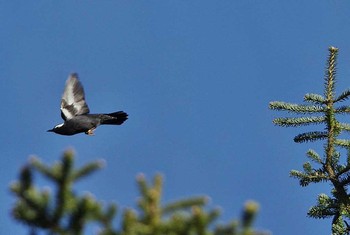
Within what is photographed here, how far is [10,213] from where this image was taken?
117 inches

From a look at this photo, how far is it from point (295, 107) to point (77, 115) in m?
5.61

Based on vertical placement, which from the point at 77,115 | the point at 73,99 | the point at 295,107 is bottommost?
the point at 295,107

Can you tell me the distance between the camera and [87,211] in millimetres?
2891

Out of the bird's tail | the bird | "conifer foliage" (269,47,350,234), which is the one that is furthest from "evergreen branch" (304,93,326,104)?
the bird's tail

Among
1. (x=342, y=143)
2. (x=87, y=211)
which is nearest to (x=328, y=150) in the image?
(x=342, y=143)

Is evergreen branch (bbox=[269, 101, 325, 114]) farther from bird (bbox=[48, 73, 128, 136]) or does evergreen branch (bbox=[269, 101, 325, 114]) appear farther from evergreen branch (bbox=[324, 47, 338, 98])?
bird (bbox=[48, 73, 128, 136])

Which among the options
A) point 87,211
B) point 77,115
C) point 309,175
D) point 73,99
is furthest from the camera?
point 73,99

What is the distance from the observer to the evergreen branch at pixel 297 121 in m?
7.00

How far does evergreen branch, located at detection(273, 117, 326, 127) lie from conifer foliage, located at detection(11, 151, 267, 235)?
13.9ft

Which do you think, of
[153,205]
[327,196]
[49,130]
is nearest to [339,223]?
[327,196]

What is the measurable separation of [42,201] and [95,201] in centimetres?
23

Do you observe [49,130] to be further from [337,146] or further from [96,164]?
[96,164]

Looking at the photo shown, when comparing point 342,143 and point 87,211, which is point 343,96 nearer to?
point 342,143

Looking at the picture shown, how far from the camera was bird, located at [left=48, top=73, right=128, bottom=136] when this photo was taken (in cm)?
1139
